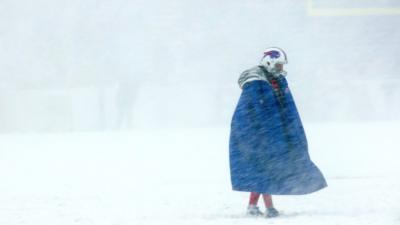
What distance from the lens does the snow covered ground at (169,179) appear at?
22.4ft

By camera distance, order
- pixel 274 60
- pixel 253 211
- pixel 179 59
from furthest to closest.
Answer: pixel 179 59 < pixel 253 211 < pixel 274 60

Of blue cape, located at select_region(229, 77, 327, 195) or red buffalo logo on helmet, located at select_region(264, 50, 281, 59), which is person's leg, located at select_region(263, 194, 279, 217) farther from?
red buffalo logo on helmet, located at select_region(264, 50, 281, 59)

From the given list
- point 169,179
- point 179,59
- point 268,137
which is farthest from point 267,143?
point 179,59

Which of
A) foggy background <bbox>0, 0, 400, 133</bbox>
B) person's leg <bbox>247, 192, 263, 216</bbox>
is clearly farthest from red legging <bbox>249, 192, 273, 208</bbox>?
foggy background <bbox>0, 0, 400, 133</bbox>

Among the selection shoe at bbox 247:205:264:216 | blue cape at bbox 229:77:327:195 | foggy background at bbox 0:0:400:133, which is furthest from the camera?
foggy background at bbox 0:0:400:133

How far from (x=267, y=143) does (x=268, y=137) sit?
4 centimetres

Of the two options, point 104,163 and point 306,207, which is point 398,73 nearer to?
point 104,163

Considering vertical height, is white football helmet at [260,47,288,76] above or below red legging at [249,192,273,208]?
above

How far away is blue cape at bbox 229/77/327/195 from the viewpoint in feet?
21.3

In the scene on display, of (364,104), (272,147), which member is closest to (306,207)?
(272,147)

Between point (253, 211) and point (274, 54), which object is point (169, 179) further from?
point (274, 54)

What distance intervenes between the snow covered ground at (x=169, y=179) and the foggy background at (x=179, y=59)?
0.32 m

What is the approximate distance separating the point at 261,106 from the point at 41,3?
7.80m

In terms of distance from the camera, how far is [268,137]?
257 inches
